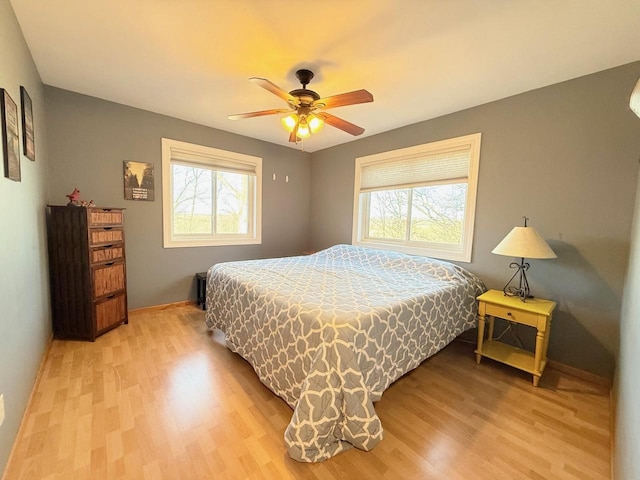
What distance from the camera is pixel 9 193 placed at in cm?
144

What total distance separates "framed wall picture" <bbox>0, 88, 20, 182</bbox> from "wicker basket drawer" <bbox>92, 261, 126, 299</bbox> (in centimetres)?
121

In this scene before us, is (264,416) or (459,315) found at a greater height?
(459,315)

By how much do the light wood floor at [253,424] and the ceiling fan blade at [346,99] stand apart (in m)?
2.04

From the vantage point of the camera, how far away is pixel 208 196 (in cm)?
371

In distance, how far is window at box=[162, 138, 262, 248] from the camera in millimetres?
3346

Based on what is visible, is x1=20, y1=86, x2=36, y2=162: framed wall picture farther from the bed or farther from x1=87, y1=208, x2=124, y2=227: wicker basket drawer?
the bed

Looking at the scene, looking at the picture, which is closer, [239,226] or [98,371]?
[98,371]

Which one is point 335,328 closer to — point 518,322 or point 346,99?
point 346,99

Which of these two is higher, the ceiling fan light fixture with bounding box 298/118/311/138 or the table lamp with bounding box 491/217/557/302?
the ceiling fan light fixture with bounding box 298/118/311/138

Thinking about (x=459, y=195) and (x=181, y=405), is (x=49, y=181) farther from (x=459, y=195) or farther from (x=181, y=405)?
(x=459, y=195)

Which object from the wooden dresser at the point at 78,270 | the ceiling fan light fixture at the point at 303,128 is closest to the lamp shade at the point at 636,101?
the ceiling fan light fixture at the point at 303,128

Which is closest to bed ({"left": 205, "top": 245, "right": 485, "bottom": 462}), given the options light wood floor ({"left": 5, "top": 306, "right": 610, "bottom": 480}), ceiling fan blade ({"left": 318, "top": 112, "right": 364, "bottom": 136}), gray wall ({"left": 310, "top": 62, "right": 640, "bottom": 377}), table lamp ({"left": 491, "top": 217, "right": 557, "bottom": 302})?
light wood floor ({"left": 5, "top": 306, "right": 610, "bottom": 480})

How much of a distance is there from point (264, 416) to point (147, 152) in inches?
121

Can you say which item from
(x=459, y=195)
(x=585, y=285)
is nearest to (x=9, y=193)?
(x=459, y=195)
